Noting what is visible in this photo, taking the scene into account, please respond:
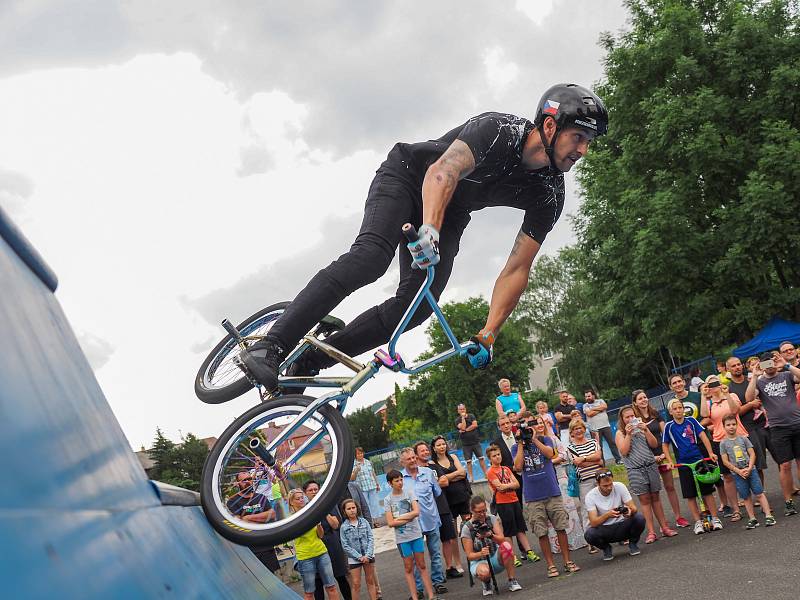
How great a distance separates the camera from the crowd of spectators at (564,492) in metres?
9.73

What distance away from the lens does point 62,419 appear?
6.45ft

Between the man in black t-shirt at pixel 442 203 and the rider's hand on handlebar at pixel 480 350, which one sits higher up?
the man in black t-shirt at pixel 442 203

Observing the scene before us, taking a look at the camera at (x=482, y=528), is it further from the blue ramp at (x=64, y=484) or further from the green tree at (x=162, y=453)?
the green tree at (x=162, y=453)

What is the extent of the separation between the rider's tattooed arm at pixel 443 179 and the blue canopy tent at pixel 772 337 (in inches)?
858

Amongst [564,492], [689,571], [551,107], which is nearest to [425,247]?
[551,107]

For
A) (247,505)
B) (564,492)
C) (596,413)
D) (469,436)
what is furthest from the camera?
(469,436)

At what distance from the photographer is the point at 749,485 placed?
9836 millimetres

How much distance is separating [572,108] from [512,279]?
1.21m

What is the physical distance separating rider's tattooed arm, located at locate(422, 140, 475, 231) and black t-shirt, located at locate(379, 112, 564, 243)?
70 millimetres

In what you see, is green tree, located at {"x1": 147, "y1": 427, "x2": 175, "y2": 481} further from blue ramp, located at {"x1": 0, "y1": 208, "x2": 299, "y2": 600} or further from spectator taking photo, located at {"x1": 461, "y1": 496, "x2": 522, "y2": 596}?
blue ramp, located at {"x1": 0, "y1": 208, "x2": 299, "y2": 600}

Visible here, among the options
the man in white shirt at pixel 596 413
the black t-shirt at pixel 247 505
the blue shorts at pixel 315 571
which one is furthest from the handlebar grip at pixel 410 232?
the man in white shirt at pixel 596 413

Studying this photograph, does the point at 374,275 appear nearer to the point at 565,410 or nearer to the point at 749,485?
the point at 749,485

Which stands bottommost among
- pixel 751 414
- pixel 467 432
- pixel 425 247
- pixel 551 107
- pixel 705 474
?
pixel 705 474

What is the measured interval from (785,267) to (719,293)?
2.30 m
